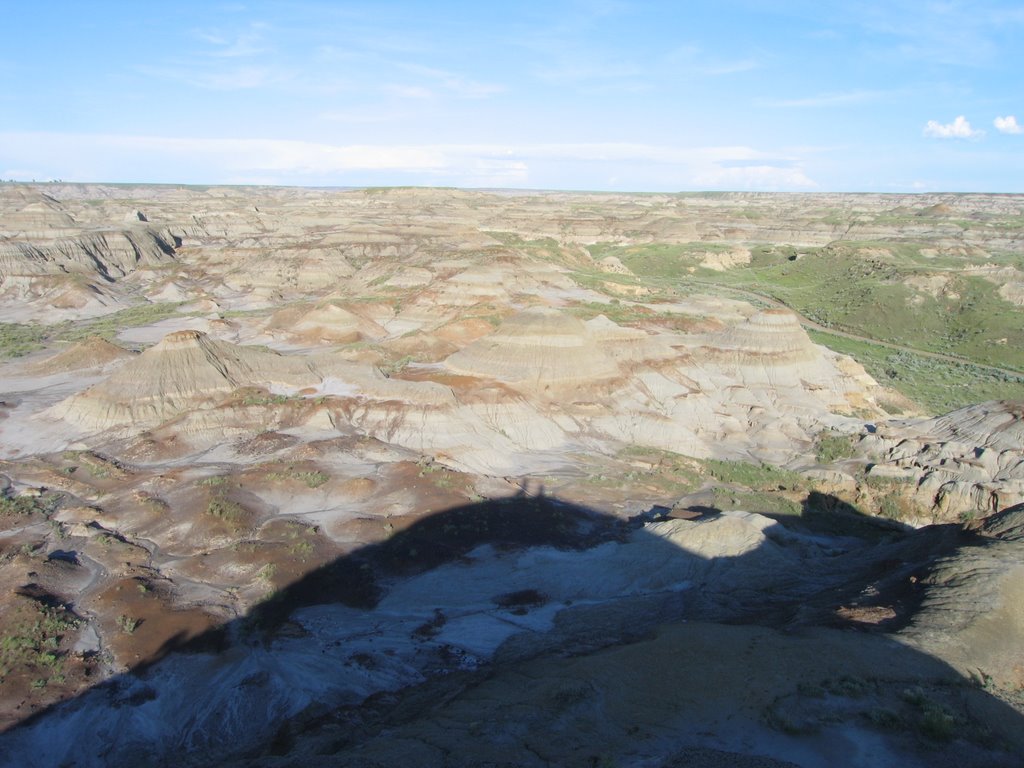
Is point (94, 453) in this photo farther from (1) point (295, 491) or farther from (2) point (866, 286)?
(2) point (866, 286)

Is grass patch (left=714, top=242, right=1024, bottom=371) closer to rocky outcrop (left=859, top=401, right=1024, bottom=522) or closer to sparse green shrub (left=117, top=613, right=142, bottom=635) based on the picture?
rocky outcrop (left=859, top=401, right=1024, bottom=522)

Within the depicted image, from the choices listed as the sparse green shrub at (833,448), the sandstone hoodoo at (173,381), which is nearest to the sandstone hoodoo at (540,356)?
the sandstone hoodoo at (173,381)

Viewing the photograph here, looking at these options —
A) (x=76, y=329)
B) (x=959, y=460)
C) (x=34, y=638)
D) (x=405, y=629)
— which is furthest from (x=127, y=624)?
(x=76, y=329)

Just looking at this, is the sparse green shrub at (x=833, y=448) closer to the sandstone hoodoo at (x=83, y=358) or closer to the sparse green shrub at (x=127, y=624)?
the sparse green shrub at (x=127, y=624)

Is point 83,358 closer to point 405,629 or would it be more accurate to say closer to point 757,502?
point 405,629

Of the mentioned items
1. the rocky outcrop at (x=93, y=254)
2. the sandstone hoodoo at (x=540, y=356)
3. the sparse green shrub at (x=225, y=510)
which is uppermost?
the rocky outcrop at (x=93, y=254)

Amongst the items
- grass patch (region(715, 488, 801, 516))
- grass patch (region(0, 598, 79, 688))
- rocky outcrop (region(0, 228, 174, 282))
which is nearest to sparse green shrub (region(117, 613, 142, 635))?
grass patch (region(0, 598, 79, 688))

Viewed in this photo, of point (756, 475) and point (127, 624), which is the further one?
point (756, 475)

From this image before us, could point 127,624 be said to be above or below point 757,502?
below
